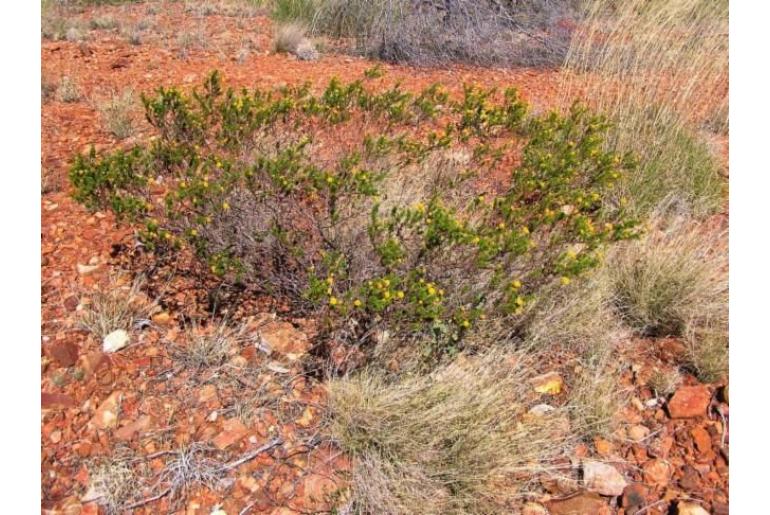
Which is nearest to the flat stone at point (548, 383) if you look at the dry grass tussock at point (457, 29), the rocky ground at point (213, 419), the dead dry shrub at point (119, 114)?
the rocky ground at point (213, 419)

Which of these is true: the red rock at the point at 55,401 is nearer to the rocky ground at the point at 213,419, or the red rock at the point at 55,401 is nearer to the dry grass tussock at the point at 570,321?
the rocky ground at the point at 213,419

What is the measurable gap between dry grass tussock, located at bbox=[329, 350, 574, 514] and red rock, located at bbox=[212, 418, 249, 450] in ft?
1.09

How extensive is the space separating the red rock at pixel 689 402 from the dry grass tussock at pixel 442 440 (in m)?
0.47

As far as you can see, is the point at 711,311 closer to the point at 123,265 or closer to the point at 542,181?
the point at 542,181

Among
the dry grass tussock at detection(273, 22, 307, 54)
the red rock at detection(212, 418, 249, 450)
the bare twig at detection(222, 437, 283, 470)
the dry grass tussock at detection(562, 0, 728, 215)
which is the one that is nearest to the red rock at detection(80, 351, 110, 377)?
the red rock at detection(212, 418, 249, 450)

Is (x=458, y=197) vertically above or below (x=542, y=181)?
below

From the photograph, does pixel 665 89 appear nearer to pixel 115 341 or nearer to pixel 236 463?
pixel 236 463

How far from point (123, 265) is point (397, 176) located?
1462mm

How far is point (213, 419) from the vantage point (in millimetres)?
1933

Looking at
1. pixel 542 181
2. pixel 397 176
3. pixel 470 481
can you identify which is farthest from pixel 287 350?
pixel 542 181

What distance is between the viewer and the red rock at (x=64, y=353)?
2115 millimetres

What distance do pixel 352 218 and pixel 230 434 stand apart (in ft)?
3.53

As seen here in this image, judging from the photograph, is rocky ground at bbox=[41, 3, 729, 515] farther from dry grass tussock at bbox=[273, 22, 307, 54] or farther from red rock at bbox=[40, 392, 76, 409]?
dry grass tussock at bbox=[273, 22, 307, 54]

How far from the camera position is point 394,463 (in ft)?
5.79
